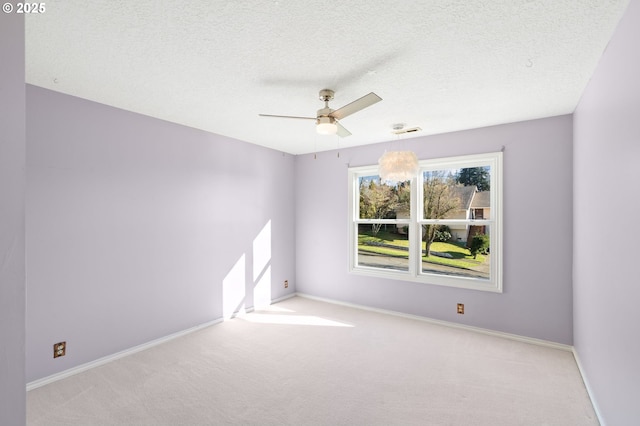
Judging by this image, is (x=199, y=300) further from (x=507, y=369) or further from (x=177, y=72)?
(x=507, y=369)

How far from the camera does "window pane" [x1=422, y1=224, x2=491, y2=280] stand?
390 cm

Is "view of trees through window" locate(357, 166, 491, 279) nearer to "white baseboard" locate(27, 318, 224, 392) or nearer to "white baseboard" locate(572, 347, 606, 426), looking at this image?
"white baseboard" locate(572, 347, 606, 426)

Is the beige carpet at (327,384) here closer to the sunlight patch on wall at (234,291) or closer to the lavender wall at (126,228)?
the lavender wall at (126,228)

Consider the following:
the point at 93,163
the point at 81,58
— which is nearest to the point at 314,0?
the point at 81,58

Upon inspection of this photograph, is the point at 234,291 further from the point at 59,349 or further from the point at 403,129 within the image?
the point at 403,129

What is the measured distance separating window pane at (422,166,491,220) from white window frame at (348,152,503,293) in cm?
8

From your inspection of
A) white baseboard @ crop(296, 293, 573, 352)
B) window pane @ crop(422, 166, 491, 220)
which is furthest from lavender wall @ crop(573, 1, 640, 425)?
window pane @ crop(422, 166, 491, 220)

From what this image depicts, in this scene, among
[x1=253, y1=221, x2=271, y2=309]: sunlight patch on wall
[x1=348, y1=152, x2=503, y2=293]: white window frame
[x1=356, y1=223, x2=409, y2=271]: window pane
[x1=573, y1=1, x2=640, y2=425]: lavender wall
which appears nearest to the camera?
[x1=573, y1=1, x2=640, y2=425]: lavender wall

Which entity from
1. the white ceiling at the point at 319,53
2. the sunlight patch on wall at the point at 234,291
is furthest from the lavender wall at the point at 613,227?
the sunlight patch on wall at the point at 234,291

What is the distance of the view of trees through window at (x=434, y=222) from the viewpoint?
3.92 m

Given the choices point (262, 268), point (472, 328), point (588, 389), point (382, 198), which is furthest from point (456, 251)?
point (262, 268)

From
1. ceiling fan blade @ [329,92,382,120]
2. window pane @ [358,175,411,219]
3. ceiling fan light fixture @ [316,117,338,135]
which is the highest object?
ceiling fan blade @ [329,92,382,120]

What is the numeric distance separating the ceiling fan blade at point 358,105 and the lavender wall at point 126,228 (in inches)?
86.0

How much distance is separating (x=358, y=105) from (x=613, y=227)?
5.93 ft
